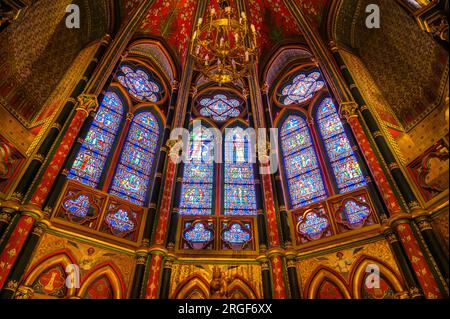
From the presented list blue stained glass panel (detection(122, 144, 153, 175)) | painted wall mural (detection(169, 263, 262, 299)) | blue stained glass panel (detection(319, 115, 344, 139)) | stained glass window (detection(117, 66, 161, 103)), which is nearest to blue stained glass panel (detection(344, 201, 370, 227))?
painted wall mural (detection(169, 263, 262, 299))

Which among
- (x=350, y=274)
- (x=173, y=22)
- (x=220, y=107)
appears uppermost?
(x=173, y=22)

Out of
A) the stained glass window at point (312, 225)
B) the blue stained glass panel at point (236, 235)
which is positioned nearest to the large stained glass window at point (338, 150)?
the stained glass window at point (312, 225)

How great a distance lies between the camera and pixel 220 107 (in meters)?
15.1

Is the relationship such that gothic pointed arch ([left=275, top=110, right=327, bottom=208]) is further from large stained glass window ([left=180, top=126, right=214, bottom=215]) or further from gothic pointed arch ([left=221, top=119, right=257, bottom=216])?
large stained glass window ([left=180, top=126, right=214, bottom=215])

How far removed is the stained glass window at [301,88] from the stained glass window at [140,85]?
5255mm

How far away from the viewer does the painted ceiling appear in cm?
1415

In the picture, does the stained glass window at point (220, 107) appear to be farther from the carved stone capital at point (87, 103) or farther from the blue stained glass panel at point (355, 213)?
the blue stained glass panel at point (355, 213)

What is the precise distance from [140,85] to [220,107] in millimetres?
3412

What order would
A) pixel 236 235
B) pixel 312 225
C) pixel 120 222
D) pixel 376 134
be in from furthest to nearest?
pixel 236 235
pixel 312 225
pixel 120 222
pixel 376 134

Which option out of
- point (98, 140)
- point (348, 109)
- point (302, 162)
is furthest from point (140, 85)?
point (348, 109)

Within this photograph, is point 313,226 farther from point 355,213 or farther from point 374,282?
point 374,282

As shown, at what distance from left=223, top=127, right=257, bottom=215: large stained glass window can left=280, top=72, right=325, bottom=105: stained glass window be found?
2366 millimetres

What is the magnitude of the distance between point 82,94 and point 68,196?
3053 mm
